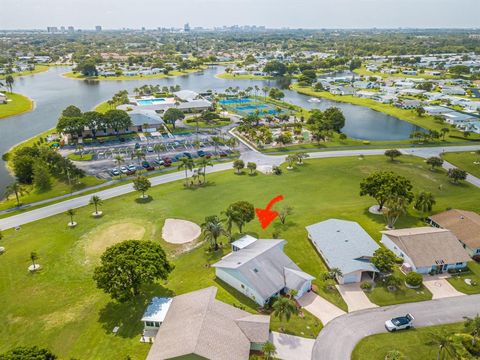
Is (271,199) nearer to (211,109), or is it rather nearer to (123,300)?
(123,300)

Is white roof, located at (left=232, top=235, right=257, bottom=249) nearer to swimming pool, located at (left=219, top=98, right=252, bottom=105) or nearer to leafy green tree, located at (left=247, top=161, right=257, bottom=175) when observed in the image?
leafy green tree, located at (left=247, top=161, right=257, bottom=175)

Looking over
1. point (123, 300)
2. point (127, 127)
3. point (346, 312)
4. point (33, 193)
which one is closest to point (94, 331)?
point (123, 300)

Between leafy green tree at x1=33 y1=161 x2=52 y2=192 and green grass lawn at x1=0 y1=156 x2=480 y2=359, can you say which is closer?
green grass lawn at x1=0 y1=156 x2=480 y2=359

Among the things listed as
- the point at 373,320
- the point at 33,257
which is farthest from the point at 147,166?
the point at 373,320

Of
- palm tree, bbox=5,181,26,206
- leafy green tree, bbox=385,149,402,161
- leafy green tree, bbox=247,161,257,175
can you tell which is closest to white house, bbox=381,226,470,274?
leafy green tree, bbox=247,161,257,175

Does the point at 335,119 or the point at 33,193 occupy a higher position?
the point at 335,119
